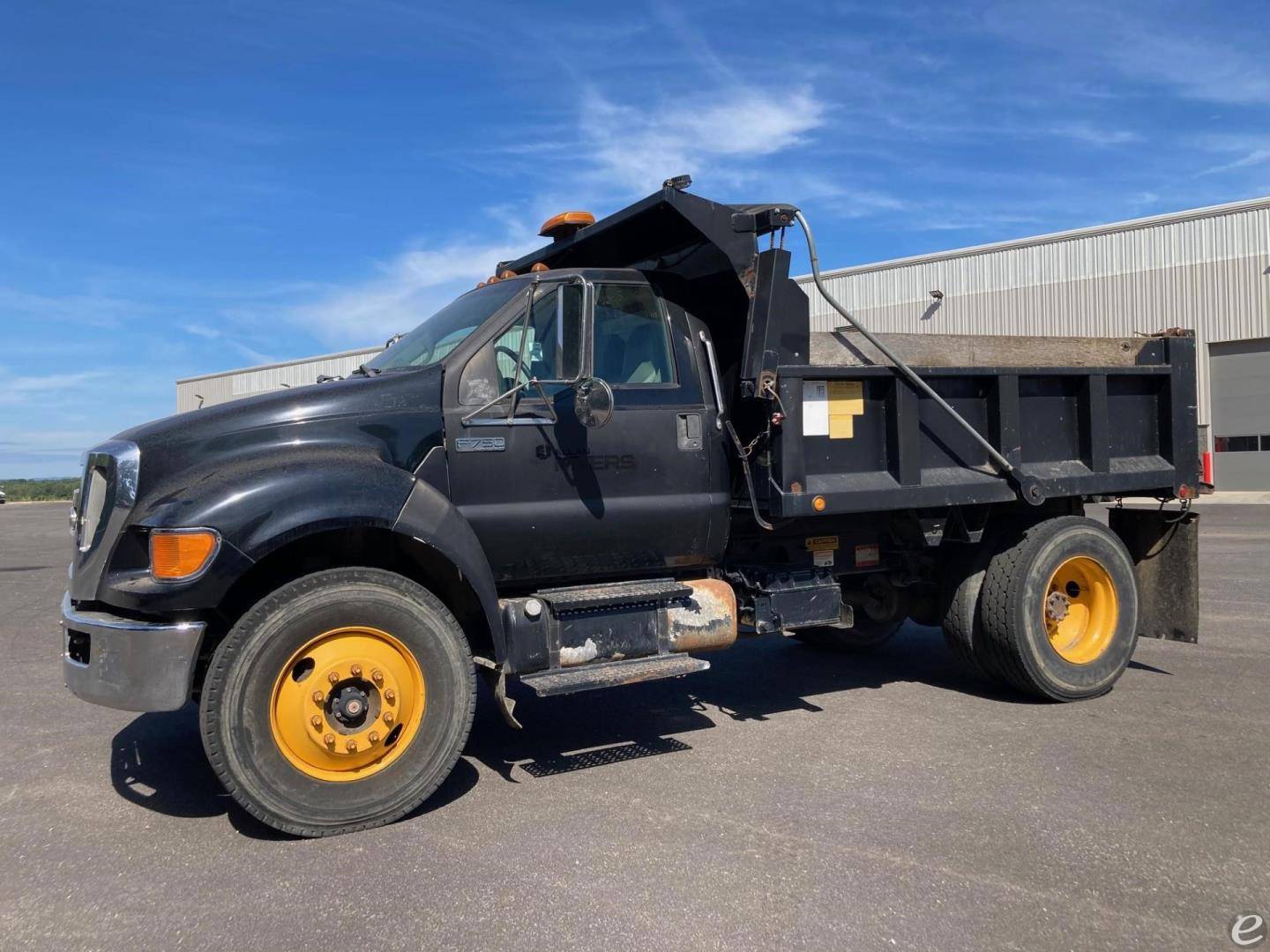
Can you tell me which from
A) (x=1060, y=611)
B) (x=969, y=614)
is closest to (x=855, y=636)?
(x=969, y=614)

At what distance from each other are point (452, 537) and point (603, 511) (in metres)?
0.90

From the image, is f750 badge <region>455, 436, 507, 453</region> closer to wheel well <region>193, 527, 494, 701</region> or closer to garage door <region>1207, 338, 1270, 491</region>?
wheel well <region>193, 527, 494, 701</region>

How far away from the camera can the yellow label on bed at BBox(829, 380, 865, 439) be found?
550cm

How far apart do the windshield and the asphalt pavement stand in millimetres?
2120

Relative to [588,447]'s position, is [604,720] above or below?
below

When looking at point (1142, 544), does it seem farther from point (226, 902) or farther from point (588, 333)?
point (226, 902)

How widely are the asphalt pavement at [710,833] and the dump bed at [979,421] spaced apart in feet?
4.38

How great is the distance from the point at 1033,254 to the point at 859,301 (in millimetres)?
5746

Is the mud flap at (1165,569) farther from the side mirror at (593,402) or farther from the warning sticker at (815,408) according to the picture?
the side mirror at (593,402)

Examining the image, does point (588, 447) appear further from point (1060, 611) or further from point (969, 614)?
point (1060, 611)

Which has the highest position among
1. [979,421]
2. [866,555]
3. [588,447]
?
[979,421]

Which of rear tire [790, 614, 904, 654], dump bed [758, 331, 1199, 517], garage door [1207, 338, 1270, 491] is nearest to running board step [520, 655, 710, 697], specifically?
dump bed [758, 331, 1199, 517]

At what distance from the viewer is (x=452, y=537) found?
14.7ft

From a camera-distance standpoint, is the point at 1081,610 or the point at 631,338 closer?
the point at 631,338
